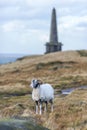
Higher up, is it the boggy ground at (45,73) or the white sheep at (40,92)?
the white sheep at (40,92)

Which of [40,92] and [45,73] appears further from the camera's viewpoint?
[45,73]

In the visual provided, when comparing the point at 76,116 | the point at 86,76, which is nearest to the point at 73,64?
the point at 86,76

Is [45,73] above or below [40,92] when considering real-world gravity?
below

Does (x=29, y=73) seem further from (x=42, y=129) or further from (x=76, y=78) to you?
(x=42, y=129)

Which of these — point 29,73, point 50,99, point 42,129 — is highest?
point 42,129

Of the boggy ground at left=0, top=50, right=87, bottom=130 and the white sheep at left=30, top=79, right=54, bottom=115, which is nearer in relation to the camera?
the white sheep at left=30, top=79, right=54, bottom=115

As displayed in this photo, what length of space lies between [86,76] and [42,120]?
2640 inches

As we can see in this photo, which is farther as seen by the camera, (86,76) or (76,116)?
(86,76)

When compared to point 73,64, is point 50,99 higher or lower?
higher

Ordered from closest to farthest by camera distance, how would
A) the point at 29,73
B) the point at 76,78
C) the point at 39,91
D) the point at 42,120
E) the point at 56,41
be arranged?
the point at 42,120
the point at 39,91
the point at 76,78
the point at 29,73
the point at 56,41

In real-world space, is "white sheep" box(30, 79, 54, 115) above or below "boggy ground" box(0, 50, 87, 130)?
above

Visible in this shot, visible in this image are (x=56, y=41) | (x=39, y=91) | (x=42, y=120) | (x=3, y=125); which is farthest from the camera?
(x=56, y=41)

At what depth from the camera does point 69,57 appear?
10862 centimetres

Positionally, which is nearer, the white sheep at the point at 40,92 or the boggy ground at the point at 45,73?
the white sheep at the point at 40,92
